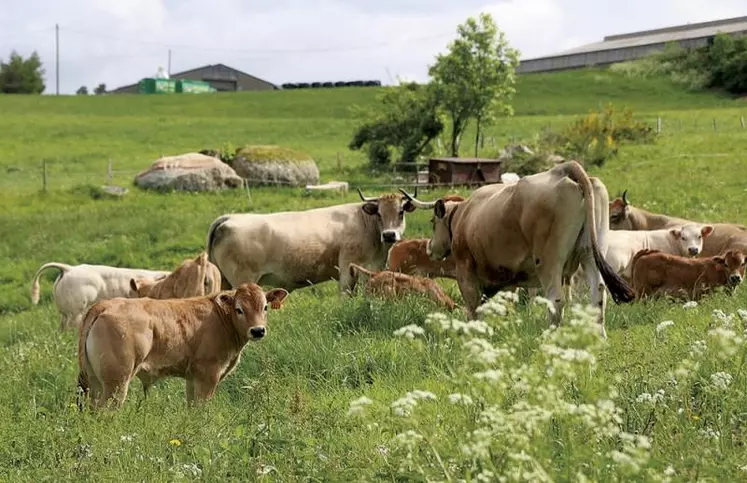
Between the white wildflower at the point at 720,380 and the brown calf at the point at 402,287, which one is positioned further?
the brown calf at the point at 402,287

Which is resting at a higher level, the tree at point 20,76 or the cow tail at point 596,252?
the tree at point 20,76

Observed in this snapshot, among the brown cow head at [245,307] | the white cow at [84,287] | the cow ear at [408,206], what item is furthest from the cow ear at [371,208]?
the brown cow head at [245,307]

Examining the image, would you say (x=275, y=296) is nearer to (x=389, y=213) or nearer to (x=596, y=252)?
(x=596, y=252)

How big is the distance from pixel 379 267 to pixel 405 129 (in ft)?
76.6

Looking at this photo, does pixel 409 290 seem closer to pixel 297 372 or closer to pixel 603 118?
pixel 297 372

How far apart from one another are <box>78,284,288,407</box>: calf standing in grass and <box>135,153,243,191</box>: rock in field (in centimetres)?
2116

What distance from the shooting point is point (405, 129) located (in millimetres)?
37344

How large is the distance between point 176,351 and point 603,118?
2926 cm

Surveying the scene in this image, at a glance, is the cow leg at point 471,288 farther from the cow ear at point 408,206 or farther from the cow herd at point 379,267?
the cow ear at point 408,206

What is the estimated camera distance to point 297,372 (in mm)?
8609

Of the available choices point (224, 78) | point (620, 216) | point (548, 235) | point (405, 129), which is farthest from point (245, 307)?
point (224, 78)

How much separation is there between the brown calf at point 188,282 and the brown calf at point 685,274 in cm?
588

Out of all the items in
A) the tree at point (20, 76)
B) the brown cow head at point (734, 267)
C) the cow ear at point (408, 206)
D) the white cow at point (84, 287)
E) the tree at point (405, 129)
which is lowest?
the white cow at point (84, 287)

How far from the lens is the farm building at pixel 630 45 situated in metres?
109
